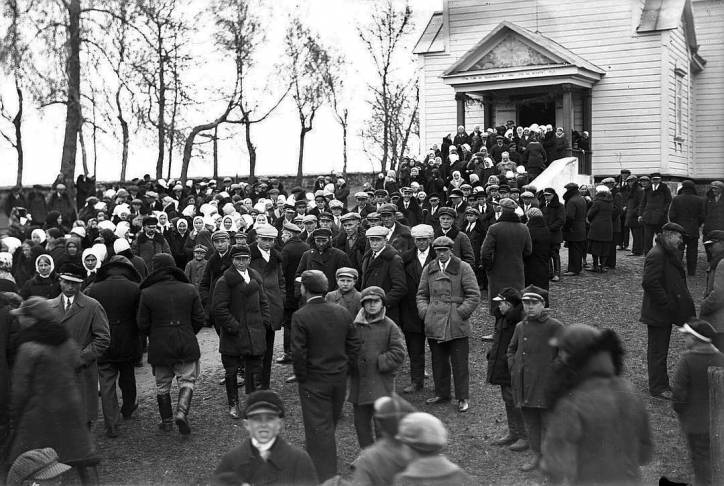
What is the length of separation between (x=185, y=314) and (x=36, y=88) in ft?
53.8

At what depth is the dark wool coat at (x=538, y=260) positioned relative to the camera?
504 inches

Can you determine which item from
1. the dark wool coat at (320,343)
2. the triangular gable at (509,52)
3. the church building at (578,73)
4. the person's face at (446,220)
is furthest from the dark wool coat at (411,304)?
the triangular gable at (509,52)

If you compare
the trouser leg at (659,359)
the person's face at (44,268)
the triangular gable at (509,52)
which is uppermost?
the triangular gable at (509,52)

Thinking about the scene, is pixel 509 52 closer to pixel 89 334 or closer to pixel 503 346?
pixel 503 346

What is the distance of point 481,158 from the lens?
20.7 m

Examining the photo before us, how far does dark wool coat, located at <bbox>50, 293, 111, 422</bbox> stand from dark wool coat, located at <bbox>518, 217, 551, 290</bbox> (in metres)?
6.70

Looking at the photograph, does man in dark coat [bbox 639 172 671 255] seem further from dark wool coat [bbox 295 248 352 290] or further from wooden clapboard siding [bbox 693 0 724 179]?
wooden clapboard siding [bbox 693 0 724 179]

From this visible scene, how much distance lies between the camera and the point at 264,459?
203 inches

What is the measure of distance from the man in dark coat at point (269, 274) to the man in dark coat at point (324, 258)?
0.37 meters

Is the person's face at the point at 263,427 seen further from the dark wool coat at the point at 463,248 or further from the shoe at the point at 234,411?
the dark wool coat at the point at 463,248

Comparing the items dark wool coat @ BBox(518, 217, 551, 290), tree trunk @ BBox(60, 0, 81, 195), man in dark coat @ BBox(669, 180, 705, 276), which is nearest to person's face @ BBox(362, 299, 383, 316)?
dark wool coat @ BBox(518, 217, 551, 290)

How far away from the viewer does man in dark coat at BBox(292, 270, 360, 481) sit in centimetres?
738

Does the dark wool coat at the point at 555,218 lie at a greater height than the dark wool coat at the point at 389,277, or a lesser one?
greater

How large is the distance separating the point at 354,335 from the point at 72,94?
62.1 feet
